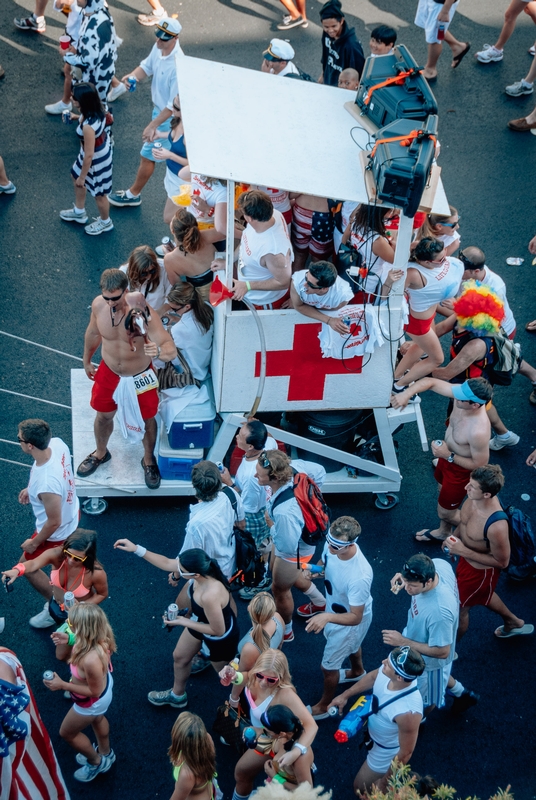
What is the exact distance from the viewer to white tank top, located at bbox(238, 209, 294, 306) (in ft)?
17.8

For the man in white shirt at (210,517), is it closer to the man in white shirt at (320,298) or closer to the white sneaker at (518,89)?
the man in white shirt at (320,298)

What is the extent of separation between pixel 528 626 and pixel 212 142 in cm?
385

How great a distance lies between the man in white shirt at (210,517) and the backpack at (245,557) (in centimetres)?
15

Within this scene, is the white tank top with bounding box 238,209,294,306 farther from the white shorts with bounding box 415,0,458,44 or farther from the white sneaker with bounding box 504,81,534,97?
the white sneaker with bounding box 504,81,534,97

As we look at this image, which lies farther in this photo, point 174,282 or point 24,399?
point 24,399

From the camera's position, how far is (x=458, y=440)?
5.72 metres

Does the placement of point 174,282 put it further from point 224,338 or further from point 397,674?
point 397,674

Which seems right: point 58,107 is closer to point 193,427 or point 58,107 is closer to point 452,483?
point 193,427

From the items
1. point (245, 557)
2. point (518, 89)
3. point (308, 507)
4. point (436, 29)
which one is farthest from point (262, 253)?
point (518, 89)

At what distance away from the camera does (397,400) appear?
594cm

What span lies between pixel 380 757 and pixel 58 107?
7.95 metres

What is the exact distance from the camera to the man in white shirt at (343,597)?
4648mm

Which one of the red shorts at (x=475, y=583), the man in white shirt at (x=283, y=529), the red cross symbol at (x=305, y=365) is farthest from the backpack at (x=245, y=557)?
the red shorts at (x=475, y=583)

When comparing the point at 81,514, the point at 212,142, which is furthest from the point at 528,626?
the point at 212,142
